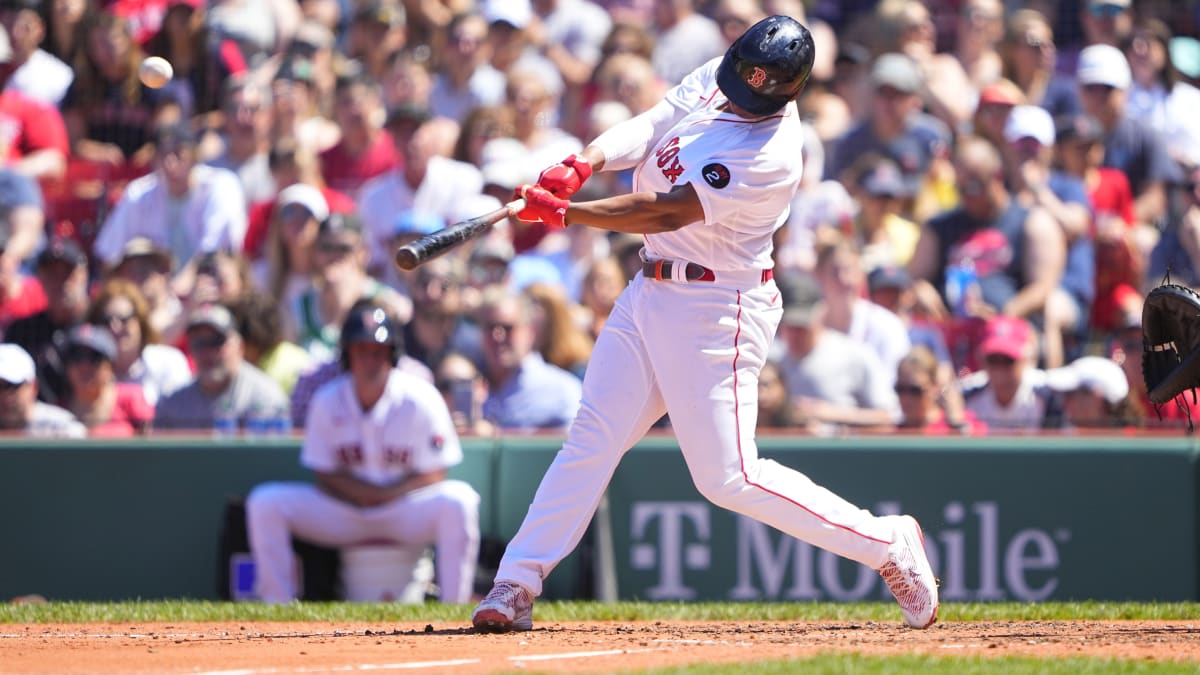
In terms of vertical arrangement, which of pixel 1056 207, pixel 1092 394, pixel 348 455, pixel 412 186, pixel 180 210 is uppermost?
pixel 412 186

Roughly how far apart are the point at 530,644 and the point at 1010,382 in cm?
438

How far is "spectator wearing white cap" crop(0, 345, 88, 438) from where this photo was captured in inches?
377

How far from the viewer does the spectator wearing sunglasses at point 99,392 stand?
384 inches

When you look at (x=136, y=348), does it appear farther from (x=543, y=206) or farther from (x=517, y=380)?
(x=543, y=206)

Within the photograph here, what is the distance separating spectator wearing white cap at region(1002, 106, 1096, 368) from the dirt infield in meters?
3.69

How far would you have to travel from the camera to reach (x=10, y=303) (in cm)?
1077

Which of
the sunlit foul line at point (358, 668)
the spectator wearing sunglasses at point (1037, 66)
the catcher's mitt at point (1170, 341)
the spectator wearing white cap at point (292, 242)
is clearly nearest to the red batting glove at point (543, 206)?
the sunlit foul line at point (358, 668)

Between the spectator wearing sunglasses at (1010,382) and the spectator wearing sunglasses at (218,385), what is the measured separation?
3686 millimetres

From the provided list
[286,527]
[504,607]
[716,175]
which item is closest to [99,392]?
[286,527]

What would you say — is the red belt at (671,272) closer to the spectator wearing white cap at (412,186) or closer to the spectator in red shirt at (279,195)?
the spectator wearing white cap at (412,186)

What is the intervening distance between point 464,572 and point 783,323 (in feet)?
7.90

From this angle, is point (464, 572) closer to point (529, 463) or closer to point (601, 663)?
point (529, 463)

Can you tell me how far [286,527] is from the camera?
9008 mm

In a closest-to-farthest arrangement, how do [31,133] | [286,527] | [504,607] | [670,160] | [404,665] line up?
[404,665] < [670,160] < [504,607] < [286,527] < [31,133]
